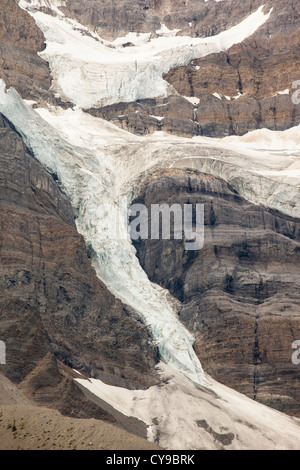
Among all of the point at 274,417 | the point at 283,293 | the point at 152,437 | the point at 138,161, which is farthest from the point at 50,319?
the point at 138,161

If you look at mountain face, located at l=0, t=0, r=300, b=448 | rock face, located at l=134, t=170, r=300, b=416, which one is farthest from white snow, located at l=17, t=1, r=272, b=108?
rock face, located at l=134, t=170, r=300, b=416

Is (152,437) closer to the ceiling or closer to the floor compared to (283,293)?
closer to the floor

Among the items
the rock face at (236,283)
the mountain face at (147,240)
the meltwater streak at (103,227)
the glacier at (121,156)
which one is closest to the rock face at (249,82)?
the mountain face at (147,240)

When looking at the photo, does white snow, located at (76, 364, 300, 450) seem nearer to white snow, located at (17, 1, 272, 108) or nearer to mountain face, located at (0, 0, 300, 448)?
mountain face, located at (0, 0, 300, 448)

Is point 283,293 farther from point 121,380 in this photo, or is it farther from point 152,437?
point 152,437

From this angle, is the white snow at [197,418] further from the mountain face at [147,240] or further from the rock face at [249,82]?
the rock face at [249,82]
